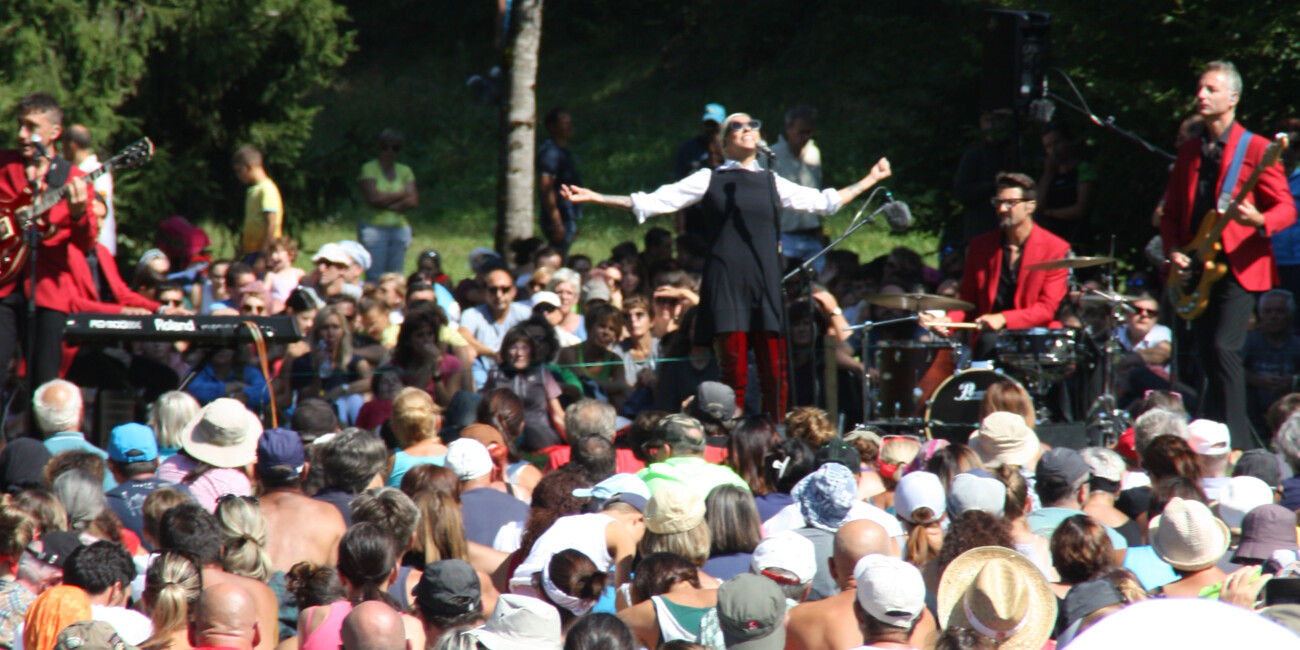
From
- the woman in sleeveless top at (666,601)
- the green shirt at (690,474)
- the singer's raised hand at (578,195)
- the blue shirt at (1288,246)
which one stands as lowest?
the woman in sleeveless top at (666,601)

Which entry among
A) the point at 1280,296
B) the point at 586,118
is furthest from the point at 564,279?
the point at 586,118

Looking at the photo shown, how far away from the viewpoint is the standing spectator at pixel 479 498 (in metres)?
5.96

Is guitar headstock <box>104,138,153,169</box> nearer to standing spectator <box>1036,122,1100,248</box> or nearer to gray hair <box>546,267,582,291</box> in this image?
gray hair <box>546,267,582,291</box>

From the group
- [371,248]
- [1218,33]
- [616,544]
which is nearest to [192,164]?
[371,248]

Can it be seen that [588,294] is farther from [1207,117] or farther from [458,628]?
[458,628]

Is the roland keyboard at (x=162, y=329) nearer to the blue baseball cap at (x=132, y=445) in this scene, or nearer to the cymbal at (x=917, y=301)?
the blue baseball cap at (x=132, y=445)

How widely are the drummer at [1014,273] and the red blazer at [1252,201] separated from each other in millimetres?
898

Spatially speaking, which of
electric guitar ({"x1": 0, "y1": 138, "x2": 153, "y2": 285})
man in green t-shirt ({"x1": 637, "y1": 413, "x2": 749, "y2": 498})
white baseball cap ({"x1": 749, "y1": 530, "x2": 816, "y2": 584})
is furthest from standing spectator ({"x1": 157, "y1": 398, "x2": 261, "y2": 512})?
white baseball cap ({"x1": 749, "y1": 530, "x2": 816, "y2": 584})

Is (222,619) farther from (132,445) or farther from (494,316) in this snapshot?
(494,316)

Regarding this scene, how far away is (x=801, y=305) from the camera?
9.51 metres

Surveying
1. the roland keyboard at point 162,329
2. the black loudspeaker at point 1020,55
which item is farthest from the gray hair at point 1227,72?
the roland keyboard at point 162,329

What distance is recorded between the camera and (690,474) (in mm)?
6086

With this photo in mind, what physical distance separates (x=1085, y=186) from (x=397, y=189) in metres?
5.78

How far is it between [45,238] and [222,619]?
4542 millimetres
